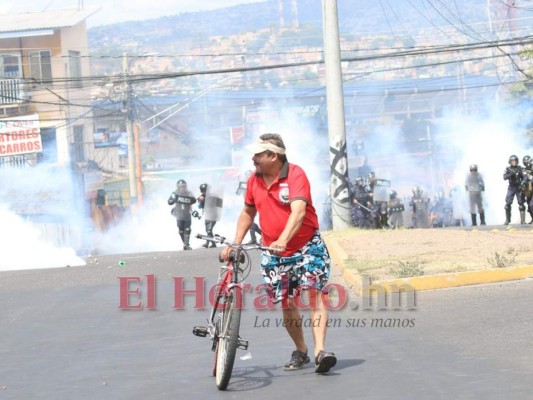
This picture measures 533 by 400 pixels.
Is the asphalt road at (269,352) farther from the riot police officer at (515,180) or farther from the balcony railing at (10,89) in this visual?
the balcony railing at (10,89)

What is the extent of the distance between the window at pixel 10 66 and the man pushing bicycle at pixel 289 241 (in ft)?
137

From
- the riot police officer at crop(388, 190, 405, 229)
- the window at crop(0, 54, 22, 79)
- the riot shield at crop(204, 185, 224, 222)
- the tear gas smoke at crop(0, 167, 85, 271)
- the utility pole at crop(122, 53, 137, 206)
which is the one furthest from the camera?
the window at crop(0, 54, 22, 79)

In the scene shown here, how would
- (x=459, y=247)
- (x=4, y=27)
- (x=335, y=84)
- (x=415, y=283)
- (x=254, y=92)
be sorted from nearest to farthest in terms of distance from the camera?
1. (x=415, y=283)
2. (x=459, y=247)
3. (x=335, y=84)
4. (x=4, y=27)
5. (x=254, y=92)

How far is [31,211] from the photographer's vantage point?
44344mm

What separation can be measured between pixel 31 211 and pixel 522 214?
76.5 ft

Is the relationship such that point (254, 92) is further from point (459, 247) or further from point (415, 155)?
point (459, 247)

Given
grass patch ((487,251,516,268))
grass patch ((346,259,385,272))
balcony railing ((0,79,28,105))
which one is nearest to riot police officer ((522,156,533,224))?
grass patch ((346,259,385,272))

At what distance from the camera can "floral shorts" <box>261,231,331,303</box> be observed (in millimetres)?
7590

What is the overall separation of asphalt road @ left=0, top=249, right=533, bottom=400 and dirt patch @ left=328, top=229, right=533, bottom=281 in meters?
0.86

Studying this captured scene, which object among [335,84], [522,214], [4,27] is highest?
[4,27]

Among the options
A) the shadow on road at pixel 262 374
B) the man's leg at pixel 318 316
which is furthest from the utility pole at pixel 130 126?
the man's leg at pixel 318 316

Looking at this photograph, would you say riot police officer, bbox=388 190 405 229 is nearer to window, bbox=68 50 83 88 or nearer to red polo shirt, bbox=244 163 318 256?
window, bbox=68 50 83 88

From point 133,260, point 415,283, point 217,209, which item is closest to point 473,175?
point 217,209

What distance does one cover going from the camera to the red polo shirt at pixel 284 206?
7.52 m
